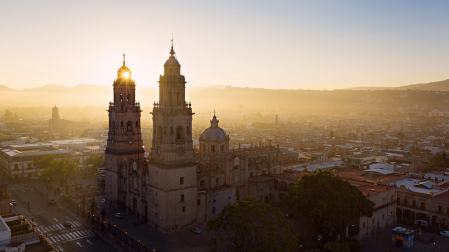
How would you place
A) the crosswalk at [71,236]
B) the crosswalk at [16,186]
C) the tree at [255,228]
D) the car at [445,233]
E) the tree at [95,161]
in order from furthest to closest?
the tree at [95,161] < the crosswalk at [16,186] < the car at [445,233] < the crosswalk at [71,236] < the tree at [255,228]

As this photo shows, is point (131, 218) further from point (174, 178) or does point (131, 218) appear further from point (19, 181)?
point (19, 181)

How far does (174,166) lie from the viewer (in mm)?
50000

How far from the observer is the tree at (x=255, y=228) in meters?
36.2

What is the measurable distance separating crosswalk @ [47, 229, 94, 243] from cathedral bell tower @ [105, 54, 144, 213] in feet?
32.9

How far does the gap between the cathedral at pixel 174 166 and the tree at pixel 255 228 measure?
13.6m

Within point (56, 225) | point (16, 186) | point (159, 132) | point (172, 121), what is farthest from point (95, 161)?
point (172, 121)

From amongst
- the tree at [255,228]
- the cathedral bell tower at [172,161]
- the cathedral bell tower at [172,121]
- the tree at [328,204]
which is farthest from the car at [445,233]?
the cathedral bell tower at [172,121]

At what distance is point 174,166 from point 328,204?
75.0 feet

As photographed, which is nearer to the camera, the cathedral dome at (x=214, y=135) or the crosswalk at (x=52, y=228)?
the crosswalk at (x=52, y=228)

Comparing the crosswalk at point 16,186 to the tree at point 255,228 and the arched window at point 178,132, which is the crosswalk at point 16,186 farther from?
the tree at point 255,228

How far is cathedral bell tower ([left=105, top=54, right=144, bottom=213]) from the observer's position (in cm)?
6294

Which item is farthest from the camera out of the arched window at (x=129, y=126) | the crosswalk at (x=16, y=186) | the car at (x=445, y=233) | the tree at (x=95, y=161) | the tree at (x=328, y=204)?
the tree at (x=95, y=161)

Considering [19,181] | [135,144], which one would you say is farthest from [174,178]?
[19,181]

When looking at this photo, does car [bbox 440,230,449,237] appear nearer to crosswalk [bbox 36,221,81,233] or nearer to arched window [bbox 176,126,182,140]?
arched window [bbox 176,126,182,140]
